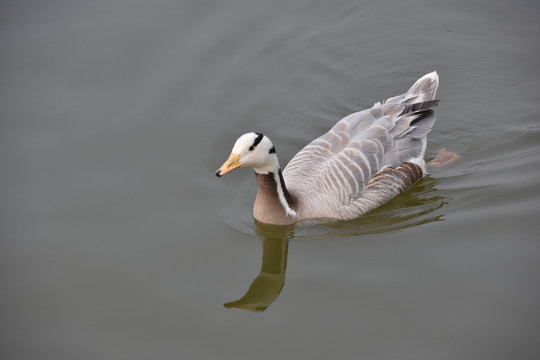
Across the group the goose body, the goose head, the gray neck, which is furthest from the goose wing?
the goose head

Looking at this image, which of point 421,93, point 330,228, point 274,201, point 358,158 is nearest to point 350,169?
point 358,158

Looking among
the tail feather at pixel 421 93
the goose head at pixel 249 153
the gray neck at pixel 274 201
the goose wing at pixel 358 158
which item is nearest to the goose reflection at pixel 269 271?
the gray neck at pixel 274 201

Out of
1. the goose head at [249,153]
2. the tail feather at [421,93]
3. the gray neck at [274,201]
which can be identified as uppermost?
the tail feather at [421,93]

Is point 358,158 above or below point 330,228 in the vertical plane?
above

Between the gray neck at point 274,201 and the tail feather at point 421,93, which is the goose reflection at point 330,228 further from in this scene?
the tail feather at point 421,93

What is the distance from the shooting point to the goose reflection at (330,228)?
7.95m

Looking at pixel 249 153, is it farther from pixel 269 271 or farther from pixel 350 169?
pixel 350 169

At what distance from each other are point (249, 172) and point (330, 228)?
1.93 meters

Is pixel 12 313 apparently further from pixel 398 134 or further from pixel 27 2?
pixel 27 2

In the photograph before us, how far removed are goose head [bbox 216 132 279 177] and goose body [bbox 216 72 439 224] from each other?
0.08 ft

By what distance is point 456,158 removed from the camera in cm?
1012

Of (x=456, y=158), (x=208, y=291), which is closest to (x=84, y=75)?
(x=208, y=291)

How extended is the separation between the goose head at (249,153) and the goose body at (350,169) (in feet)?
0.08

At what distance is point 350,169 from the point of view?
9.02m
